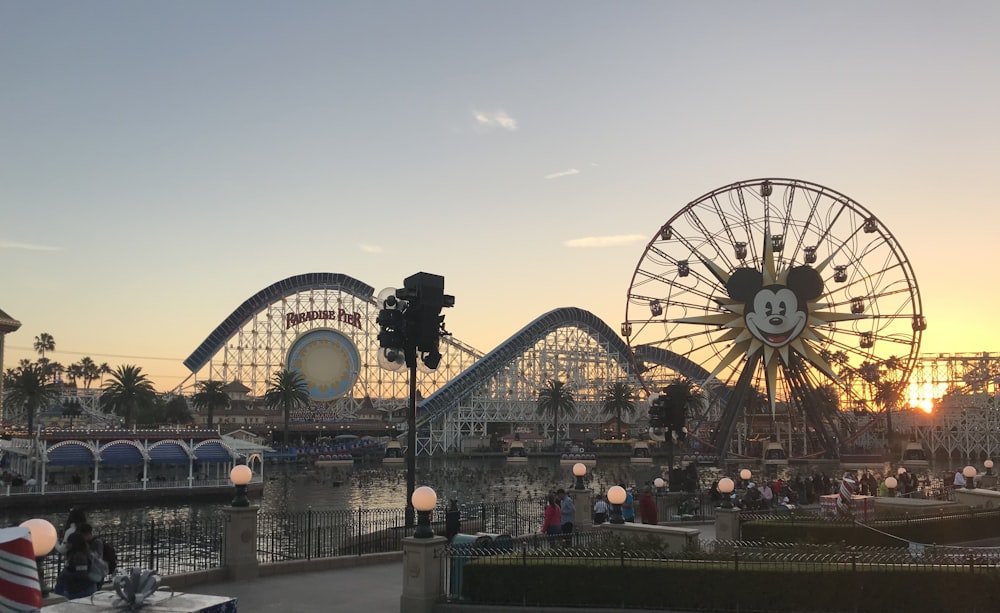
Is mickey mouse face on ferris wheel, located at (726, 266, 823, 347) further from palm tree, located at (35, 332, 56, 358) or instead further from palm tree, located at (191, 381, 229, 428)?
palm tree, located at (35, 332, 56, 358)

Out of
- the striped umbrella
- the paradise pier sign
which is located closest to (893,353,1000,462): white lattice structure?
the paradise pier sign

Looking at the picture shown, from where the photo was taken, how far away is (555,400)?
4429 inches

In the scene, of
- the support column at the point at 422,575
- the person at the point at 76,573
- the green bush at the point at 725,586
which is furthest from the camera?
the support column at the point at 422,575

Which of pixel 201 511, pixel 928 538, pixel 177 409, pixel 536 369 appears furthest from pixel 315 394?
pixel 928 538

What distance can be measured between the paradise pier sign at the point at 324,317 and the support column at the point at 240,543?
319 feet

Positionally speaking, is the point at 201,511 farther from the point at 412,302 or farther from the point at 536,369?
the point at 536,369

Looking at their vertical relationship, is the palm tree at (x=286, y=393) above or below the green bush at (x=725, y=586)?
above

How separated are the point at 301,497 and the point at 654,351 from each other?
7152 centimetres

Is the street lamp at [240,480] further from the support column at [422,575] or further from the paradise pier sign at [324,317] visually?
the paradise pier sign at [324,317]

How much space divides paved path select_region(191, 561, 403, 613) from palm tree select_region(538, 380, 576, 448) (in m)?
94.0

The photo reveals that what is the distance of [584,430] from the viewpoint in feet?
453

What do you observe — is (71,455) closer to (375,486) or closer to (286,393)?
(375,486)

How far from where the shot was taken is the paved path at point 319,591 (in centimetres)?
1498

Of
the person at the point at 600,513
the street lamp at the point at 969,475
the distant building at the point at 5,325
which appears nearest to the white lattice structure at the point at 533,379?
the distant building at the point at 5,325
